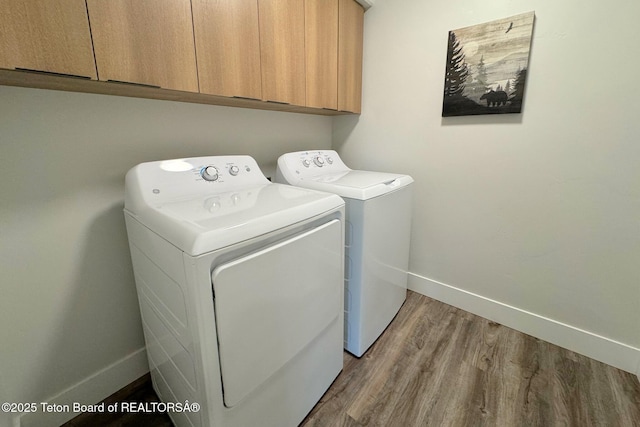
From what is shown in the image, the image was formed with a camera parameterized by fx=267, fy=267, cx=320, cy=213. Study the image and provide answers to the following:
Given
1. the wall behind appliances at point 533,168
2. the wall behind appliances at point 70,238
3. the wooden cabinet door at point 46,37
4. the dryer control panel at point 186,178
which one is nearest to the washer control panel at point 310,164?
the dryer control panel at point 186,178

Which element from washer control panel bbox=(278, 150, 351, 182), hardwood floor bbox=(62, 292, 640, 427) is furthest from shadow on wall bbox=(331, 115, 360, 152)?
hardwood floor bbox=(62, 292, 640, 427)

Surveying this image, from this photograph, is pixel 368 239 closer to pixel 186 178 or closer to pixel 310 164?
pixel 310 164

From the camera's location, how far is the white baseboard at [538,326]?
1363 millimetres

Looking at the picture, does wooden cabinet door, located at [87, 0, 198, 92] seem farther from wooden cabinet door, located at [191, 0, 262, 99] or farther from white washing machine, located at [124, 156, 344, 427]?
white washing machine, located at [124, 156, 344, 427]

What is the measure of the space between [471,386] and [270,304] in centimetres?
112

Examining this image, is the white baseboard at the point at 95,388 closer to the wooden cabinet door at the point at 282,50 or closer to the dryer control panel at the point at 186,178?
the dryer control panel at the point at 186,178

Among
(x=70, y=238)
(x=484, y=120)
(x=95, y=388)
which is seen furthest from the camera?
(x=484, y=120)

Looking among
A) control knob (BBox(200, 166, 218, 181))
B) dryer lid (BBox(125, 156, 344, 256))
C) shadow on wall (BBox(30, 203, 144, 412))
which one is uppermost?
control knob (BBox(200, 166, 218, 181))

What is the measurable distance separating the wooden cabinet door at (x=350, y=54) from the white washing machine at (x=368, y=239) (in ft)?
1.58

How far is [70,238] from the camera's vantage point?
1073 mm

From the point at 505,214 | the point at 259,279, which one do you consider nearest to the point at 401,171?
the point at 505,214

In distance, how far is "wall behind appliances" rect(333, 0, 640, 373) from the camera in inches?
49.2

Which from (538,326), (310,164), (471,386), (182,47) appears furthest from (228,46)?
(538,326)

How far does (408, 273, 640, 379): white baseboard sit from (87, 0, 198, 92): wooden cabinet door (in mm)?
1919
